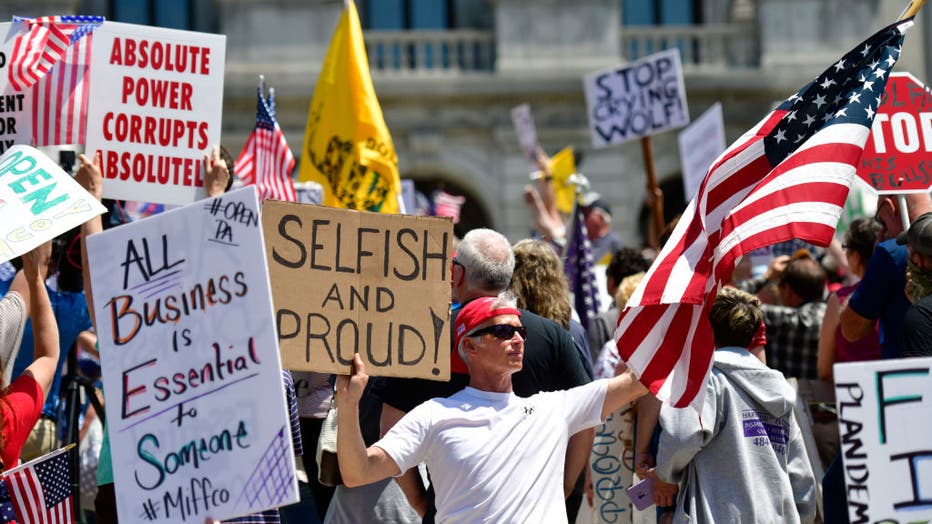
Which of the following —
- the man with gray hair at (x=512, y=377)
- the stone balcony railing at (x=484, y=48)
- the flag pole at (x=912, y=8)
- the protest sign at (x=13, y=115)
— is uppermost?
the flag pole at (x=912, y=8)

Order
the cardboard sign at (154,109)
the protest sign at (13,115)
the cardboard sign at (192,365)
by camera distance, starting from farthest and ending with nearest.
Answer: the cardboard sign at (154,109) < the protest sign at (13,115) < the cardboard sign at (192,365)

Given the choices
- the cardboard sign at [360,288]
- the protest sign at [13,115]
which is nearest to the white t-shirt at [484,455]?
the cardboard sign at [360,288]

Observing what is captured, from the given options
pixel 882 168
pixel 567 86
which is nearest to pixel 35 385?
pixel 882 168

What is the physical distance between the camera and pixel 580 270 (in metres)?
8.72

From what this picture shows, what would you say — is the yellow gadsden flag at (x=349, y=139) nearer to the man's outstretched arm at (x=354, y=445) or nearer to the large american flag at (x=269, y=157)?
the large american flag at (x=269, y=157)

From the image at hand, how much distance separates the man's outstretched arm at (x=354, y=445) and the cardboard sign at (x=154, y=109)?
213 centimetres

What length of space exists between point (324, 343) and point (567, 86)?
1629 cm

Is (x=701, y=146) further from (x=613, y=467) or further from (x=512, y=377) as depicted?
(x=512, y=377)

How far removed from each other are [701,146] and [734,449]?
7.12m

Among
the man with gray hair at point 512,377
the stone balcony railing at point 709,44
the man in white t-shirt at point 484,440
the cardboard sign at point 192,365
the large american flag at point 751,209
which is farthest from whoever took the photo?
the stone balcony railing at point 709,44

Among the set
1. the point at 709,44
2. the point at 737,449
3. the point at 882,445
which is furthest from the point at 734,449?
the point at 709,44

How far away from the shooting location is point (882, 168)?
265 inches

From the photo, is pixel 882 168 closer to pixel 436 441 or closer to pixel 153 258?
pixel 436 441

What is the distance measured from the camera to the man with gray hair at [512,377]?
17.4 ft
